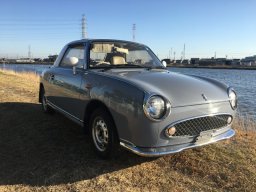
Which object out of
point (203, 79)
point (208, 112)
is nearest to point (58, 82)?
point (203, 79)

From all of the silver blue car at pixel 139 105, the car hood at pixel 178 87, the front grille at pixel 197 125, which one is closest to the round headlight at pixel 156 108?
the silver blue car at pixel 139 105

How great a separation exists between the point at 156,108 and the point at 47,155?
2.03 metres

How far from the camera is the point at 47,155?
4801 millimetres

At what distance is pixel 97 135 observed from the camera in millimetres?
4613

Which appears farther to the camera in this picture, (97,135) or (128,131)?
(97,135)

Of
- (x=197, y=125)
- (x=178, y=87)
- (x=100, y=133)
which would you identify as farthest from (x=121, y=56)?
(x=197, y=125)

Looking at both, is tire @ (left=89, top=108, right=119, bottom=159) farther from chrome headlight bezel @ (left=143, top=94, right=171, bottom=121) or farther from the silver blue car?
chrome headlight bezel @ (left=143, top=94, right=171, bottom=121)

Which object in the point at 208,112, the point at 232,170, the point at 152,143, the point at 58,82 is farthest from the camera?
the point at 58,82

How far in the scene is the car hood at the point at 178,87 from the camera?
12.8 feet

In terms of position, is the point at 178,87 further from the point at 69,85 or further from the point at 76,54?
the point at 76,54

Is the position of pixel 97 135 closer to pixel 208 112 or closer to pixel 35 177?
pixel 35 177

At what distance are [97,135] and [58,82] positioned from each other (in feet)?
6.20

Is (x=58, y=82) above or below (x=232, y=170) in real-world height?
above

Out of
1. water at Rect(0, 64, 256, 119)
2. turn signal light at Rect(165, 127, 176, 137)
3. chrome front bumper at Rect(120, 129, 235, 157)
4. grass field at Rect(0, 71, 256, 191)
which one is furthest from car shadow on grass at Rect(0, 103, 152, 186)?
water at Rect(0, 64, 256, 119)
